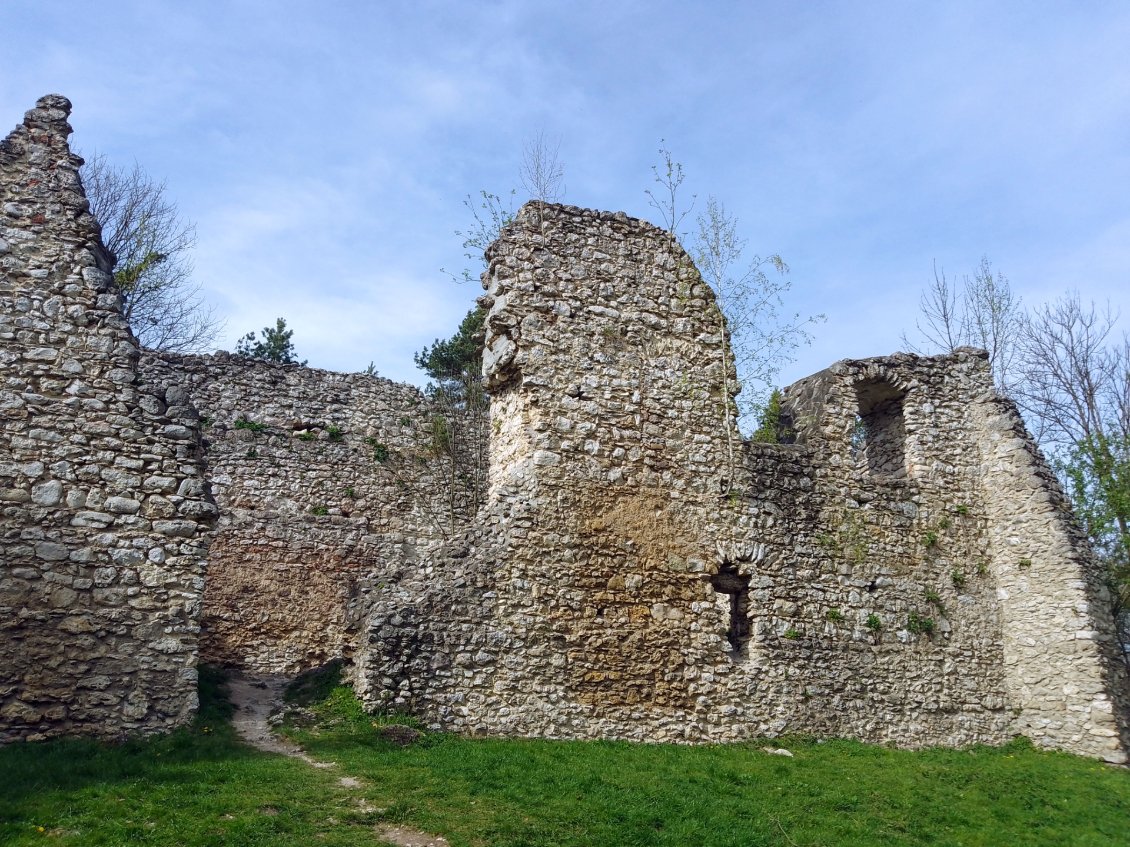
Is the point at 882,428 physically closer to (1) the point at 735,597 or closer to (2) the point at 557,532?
(1) the point at 735,597

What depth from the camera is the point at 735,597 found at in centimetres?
1256

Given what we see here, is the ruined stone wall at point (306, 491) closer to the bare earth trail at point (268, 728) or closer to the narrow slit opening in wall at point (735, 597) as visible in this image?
the bare earth trail at point (268, 728)

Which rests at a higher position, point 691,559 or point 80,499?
point 80,499

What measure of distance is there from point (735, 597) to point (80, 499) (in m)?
8.21

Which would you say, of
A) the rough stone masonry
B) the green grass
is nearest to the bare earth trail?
the green grass

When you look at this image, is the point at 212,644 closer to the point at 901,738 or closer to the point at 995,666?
Answer: the point at 901,738

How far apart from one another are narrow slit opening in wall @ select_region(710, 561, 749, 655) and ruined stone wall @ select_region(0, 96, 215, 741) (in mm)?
6675

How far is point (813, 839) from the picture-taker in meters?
8.11

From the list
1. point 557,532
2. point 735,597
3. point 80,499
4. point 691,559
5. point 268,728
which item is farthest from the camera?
point 735,597

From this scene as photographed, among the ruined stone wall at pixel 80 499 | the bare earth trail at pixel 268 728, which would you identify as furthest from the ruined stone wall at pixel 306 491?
the ruined stone wall at pixel 80 499

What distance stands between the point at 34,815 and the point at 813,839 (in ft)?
20.9

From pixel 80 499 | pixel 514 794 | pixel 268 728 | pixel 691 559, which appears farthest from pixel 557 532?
pixel 80 499

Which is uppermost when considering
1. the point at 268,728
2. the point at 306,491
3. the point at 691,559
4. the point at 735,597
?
the point at 306,491

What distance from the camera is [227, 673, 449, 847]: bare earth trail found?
23.1 feet
